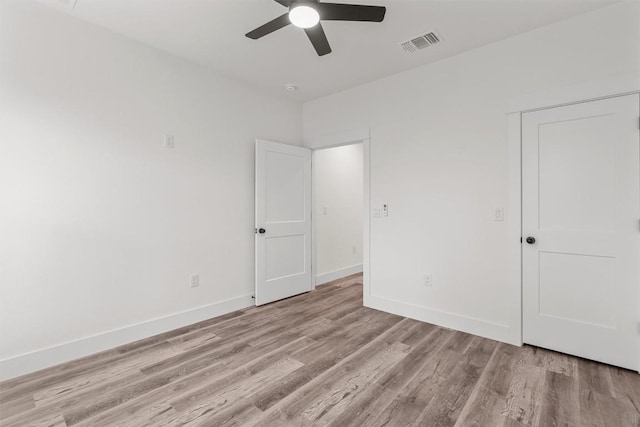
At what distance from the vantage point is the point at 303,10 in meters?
1.89

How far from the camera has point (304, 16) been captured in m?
1.93

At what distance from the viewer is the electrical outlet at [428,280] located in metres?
3.16

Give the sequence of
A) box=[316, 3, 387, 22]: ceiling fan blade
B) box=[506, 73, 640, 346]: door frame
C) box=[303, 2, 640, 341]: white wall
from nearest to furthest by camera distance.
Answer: box=[316, 3, 387, 22]: ceiling fan blade
box=[303, 2, 640, 341]: white wall
box=[506, 73, 640, 346]: door frame

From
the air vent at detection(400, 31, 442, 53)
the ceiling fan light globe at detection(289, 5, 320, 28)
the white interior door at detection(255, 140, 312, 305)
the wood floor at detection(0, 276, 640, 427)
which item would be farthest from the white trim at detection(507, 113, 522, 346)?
the white interior door at detection(255, 140, 312, 305)

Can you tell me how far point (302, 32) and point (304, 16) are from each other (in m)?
0.71

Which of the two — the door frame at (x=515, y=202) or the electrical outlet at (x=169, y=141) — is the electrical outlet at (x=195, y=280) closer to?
the electrical outlet at (x=169, y=141)

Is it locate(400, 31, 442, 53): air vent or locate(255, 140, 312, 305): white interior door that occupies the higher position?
locate(400, 31, 442, 53): air vent

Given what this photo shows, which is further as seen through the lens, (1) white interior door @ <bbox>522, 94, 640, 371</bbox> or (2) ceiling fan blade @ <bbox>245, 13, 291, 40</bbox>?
(1) white interior door @ <bbox>522, 94, 640, 371</bbox>

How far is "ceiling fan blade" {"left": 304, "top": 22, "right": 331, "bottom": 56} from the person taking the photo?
81.6 inches

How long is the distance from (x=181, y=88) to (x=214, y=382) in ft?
8.95

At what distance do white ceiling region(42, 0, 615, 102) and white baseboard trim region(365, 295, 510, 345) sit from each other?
102 inches

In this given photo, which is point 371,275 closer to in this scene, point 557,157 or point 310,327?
point 310,327

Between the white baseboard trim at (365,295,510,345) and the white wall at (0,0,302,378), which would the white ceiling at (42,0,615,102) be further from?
the white baseboard trim at (365,295,510,345)

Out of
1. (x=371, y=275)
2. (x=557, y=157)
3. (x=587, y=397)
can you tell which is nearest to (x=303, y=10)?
(x=557, y=157)
